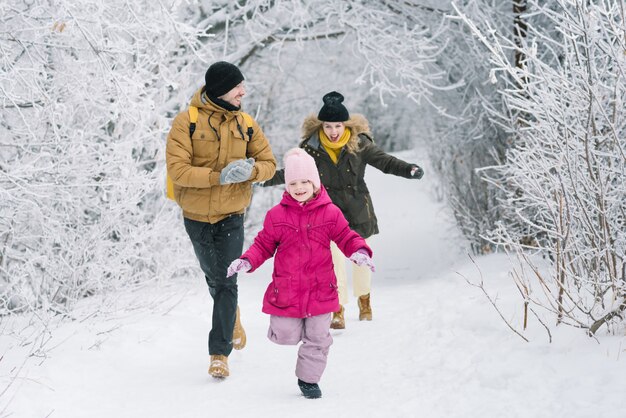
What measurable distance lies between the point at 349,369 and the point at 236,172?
59.3 inches

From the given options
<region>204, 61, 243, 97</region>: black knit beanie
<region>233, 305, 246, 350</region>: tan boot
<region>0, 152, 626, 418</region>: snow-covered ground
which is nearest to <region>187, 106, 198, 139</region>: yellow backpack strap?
<region>204, 61, 243, 97</region>: black knit beanie

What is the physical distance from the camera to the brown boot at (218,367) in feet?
15.1

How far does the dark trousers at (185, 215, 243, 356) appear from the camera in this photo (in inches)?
181

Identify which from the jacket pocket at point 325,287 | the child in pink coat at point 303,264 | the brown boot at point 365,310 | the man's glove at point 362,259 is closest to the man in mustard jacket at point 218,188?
the child in pink coat at point 303,264

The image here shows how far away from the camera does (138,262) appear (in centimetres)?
777

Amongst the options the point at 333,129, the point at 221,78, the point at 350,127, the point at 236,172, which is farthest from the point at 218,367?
the point at 350,127

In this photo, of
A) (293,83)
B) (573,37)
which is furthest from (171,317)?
(293,83)

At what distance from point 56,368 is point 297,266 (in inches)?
61.5

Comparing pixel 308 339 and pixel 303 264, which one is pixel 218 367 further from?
pixel 303 264

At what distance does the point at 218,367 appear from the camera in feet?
15.1

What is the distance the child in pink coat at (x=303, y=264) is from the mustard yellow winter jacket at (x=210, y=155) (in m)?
0.43

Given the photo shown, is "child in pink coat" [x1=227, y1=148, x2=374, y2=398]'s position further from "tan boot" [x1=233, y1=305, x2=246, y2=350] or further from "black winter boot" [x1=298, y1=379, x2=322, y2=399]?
"tan boot" [x1=233, y1=305, x2=246, y2=350]

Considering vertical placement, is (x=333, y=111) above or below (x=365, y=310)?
above

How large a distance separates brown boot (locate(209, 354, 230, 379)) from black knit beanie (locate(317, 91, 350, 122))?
218 centimetres
